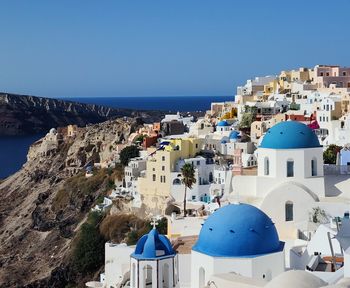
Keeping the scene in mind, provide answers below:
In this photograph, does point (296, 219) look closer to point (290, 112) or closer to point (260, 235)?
point (260, 235)

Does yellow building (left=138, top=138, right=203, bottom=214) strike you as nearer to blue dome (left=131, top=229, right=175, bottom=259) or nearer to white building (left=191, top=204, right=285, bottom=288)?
blue dome (left=131, top=229, right=175, bottom=259)

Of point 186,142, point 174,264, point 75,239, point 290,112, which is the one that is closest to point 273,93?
point 290,112

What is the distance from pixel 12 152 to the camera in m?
127

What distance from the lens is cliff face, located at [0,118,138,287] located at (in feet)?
150

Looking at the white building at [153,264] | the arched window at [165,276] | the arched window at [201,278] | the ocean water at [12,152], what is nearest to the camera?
the arched window at [201,278]

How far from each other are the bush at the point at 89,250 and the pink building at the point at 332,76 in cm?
2551

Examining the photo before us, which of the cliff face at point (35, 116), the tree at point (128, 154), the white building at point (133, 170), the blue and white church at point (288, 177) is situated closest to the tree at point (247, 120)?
the tree at point (128, 154)

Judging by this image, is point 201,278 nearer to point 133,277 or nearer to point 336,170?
point 133,277

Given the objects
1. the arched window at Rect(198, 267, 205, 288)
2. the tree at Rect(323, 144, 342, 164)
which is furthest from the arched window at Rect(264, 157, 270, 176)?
the tree at Rect(323, 144, 342, 164)

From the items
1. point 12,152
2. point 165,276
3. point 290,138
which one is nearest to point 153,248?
point 165,276

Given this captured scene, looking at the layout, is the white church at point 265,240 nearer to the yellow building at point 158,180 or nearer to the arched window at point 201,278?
the arched window at point 201,278

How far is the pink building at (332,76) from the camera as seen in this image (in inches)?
2307

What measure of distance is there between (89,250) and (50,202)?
57.6 feet

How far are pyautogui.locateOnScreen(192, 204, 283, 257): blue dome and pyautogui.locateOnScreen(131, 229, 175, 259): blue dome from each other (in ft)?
5.59
